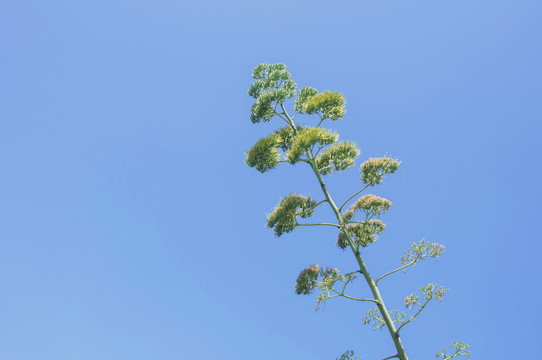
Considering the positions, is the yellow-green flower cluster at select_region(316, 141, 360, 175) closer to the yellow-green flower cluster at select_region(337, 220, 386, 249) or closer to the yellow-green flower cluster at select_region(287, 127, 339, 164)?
the yellow-green flower cluster at select_region(287, 127, 339, 164)

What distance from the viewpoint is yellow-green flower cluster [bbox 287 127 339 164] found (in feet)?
33.9

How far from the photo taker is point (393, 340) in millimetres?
8734

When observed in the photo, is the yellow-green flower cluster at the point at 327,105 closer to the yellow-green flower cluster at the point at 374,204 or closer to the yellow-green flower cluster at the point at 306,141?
the yellow-green flower cluster at the point at 306,141

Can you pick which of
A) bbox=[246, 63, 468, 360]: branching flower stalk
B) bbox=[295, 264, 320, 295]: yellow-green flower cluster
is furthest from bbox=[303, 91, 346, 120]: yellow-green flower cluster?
bbox=[295, 264, 320, 295]: yellow-green flower cluster

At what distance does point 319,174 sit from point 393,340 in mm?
4579

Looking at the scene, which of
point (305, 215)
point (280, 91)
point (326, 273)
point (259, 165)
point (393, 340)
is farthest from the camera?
point (280, 91)

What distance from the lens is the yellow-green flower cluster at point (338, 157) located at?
415 inches

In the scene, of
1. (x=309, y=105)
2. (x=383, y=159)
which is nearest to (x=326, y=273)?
(x=383, y=159)

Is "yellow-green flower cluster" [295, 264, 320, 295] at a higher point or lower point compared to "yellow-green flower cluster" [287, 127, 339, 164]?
lower

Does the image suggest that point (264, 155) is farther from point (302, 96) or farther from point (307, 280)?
point (307, 280)

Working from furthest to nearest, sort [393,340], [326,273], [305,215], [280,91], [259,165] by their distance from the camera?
[280,91] → [259,165] → [305,215] → [326,273] → [393,340]

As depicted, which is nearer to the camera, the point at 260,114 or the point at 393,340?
the point at 393,340

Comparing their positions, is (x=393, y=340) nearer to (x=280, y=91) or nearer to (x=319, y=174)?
(x=319, y=174)

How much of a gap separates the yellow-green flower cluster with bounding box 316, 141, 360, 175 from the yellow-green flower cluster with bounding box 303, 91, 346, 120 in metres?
1.18
